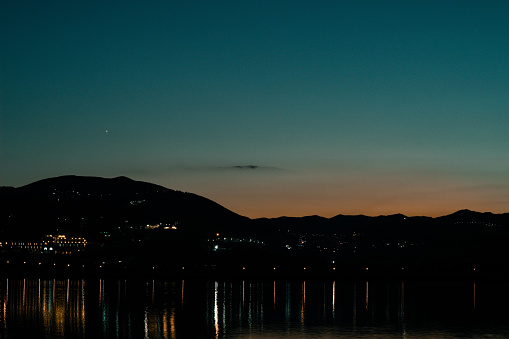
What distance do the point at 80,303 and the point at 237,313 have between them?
1596cm

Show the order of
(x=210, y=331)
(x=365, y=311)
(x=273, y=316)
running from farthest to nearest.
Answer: (x=365, y=311) → (x=273, y=316) → (x=210, y=331)

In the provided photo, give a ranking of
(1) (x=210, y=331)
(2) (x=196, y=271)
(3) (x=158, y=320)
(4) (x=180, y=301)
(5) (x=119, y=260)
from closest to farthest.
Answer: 1. (1) (x=210, y=331)
2. (3) (x=158, y=320)
3. (4) (x=180, y=301)
4. (2) (x=196, y=271)
5. (5) (x=119, y=260)

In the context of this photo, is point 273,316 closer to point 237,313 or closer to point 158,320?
point 237,313

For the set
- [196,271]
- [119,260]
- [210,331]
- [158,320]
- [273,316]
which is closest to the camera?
[210,331]

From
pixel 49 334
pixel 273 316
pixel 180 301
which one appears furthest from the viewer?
pixel 180 301

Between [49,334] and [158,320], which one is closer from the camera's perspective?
[49,334]

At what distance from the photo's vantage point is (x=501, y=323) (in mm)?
48844

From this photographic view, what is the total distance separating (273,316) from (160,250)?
5681 inches

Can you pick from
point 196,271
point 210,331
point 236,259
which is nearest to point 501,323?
point 210,331

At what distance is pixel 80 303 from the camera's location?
61.6m

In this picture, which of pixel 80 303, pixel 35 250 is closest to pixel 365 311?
pixel 80 303

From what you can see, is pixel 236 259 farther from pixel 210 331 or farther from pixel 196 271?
pixel 210 331

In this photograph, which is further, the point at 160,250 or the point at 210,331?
the point at 160,250

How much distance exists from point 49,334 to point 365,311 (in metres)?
Answer: 28.3
